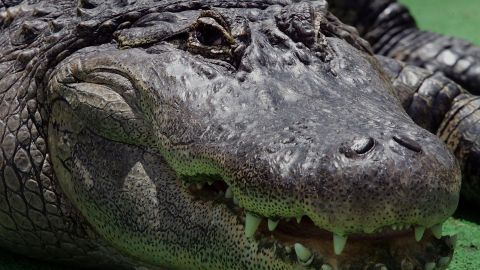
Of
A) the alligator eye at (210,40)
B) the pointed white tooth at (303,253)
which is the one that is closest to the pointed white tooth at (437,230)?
the pointed white tooth at (303,253)

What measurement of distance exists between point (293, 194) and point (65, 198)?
46.2 inches

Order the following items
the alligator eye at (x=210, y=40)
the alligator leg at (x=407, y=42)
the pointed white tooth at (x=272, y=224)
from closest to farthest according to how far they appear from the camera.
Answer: the pointed white tooth at (x=272, y=224), the alligator eye at (x=210, y=40), the alligator leg at (x=407, y=42)

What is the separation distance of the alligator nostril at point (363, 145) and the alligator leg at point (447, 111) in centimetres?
179

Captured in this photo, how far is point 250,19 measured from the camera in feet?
9.91

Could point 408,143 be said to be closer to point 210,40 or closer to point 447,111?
point 210,40

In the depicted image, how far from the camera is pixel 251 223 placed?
8.11 ft

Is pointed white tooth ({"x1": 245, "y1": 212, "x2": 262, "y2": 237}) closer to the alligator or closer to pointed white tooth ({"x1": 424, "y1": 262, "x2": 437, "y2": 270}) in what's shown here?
the alligator

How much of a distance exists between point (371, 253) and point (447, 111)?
195 cm

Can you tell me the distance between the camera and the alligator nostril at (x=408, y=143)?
2.34 m

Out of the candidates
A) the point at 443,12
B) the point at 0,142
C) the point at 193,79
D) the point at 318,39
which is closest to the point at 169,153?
the point at 193,79

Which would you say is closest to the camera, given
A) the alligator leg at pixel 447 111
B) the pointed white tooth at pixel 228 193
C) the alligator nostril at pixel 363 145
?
the alligator nostril at pixel 363 145

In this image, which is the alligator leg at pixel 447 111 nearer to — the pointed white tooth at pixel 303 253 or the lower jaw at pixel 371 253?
the lower jaw at pixel 371 253

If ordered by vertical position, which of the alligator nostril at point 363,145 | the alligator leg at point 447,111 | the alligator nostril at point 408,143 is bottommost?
the alligator leg at point 447,111

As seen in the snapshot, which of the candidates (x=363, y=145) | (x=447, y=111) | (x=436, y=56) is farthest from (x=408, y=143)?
(x=436, y=56)
